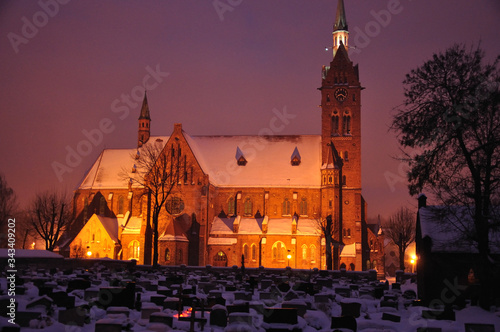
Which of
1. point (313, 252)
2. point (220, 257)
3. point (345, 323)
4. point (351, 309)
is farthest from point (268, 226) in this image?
point (345, 323)

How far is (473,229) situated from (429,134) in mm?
4835

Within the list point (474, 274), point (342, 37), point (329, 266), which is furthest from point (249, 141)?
point (474, 274)

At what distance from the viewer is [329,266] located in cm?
6041

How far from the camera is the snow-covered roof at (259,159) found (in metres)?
77.2

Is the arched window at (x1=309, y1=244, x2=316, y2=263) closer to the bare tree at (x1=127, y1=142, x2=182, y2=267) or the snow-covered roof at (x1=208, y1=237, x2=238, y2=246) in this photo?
the snow-covered roof at (x1=208, y1=237, x2=238, y2=246)

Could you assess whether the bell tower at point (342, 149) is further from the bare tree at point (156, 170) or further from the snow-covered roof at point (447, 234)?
the snow-covered roof at point (447, 234)

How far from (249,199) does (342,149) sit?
13798mm

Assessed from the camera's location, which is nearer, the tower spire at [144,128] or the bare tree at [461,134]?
the bare tree at [461,134]

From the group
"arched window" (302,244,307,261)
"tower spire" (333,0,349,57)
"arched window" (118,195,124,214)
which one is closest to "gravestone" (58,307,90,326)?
"arched window" (302,244,307,261)

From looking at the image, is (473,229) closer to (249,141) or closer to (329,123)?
(329,123)

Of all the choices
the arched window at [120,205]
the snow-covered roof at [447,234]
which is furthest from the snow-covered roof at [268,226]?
the snow-covered roof at [447,234]

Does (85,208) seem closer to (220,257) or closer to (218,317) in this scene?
(220,257)

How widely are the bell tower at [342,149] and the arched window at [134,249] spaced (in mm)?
23287

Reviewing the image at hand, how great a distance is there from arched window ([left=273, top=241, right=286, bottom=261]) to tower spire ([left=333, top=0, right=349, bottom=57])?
29.2m
